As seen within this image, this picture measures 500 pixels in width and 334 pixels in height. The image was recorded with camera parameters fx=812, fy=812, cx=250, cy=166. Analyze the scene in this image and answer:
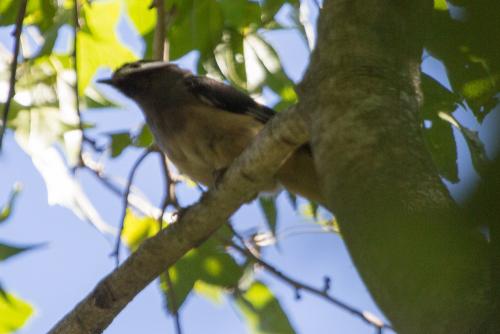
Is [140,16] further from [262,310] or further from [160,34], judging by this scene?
[262,310]

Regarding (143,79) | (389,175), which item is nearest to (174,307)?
(389,175)

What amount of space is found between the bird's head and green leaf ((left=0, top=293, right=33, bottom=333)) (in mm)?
1732

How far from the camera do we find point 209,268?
3.99m

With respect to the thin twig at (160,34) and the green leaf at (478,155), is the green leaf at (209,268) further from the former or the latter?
the green leaf at (478,155)

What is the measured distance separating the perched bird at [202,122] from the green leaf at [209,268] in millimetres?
562

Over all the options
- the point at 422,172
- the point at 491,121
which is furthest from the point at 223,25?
the point at 491,121

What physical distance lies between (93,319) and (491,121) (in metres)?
3.00

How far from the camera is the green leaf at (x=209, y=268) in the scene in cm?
397

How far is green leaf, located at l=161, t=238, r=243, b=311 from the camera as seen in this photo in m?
3.97

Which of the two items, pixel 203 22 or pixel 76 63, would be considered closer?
pixel 76 63

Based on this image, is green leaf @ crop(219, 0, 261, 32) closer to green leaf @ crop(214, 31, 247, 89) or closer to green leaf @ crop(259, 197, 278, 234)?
green leaf @ crop(214, 31, 247, 89)

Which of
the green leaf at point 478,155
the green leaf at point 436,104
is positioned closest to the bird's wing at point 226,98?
A: the green leaf at point 436,104

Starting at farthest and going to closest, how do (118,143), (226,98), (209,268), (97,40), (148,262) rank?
(226,98) < (97,40) < (118,143) < (209,268) < (148,262)

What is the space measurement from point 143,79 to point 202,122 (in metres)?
0.82
